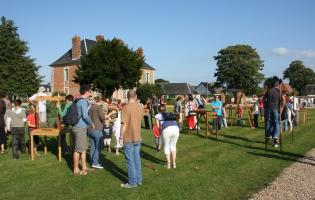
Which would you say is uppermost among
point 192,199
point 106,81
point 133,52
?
point 133,52

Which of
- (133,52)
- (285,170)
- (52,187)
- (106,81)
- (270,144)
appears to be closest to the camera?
(52,187)

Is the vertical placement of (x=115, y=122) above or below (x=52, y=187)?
above

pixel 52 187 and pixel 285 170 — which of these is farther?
pixel 285 170

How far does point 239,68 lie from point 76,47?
35.6 m

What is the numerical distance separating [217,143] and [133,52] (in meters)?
38.1

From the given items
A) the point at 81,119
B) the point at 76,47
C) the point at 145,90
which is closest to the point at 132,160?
the point at 81,119

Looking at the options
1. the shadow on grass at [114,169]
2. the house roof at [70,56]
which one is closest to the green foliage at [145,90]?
the house roof at [70,56]

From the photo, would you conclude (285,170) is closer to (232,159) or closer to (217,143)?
(232,159)

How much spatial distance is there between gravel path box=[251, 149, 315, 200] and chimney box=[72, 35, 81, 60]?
5620 cm

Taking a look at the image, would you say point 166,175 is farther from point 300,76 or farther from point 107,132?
point 300,76

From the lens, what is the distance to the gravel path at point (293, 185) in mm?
6637

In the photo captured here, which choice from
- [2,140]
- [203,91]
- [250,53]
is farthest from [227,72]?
[2,140]

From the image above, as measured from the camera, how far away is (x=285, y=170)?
28.7 feet

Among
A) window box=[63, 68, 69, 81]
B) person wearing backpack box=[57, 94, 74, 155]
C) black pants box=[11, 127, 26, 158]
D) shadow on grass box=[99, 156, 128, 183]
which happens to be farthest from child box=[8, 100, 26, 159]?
window box=[63, 68, 69, 81]
